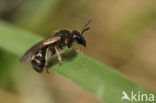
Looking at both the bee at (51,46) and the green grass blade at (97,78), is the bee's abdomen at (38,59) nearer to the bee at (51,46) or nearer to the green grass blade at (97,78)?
the bee at (51,46)

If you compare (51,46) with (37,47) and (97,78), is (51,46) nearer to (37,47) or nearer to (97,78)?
(37,47)

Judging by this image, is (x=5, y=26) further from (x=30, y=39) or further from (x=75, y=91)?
(x=75, y=91)

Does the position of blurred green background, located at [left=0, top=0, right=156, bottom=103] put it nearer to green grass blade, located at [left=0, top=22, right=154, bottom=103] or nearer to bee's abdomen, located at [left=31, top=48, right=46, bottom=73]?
bee's abdomen, located at [left=31, top=48, right=46, bottom=73]

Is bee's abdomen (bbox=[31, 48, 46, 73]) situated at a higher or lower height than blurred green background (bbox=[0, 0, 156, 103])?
lower

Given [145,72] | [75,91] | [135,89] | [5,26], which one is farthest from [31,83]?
[135,89]

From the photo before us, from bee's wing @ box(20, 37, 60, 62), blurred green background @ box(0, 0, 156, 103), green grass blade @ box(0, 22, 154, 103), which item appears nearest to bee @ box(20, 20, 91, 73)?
bee's wing @ box(20, 37, 60, 62)

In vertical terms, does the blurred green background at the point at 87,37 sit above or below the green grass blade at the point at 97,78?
above

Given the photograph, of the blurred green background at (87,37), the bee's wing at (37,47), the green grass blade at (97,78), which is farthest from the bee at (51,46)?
the blurred green background at (87,37)

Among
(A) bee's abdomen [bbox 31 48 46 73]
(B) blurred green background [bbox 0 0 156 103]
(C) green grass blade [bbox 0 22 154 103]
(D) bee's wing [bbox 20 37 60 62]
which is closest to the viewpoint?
(C) green grass blade [bbox 0 22 154 103]
